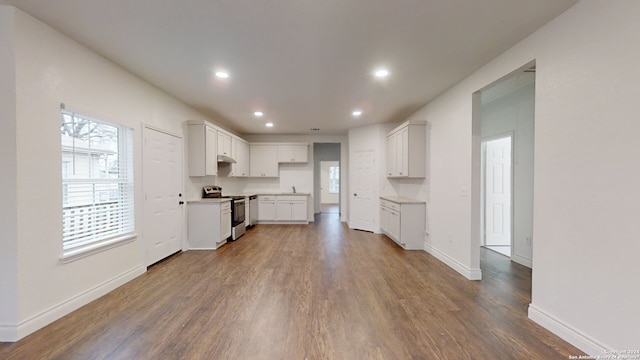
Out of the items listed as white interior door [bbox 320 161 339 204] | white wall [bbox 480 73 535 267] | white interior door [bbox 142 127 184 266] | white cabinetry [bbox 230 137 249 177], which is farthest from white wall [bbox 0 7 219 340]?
white interior door [bbox 320 161 339 204]

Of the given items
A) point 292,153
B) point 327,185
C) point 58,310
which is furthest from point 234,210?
point 327,185

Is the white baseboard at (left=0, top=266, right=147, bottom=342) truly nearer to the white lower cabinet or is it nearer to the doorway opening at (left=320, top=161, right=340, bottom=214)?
the white lower cabinet

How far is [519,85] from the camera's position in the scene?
11.9ft

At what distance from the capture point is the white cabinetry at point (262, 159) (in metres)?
7.18

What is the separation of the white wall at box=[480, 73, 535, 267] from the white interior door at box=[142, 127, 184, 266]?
17.1 feet

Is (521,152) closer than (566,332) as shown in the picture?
No

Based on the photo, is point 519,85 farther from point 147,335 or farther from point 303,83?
point 147,335

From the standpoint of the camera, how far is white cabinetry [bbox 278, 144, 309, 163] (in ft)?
23.5

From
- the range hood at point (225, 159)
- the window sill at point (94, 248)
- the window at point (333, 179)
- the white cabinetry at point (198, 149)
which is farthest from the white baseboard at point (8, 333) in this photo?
the window at point (333, 179)

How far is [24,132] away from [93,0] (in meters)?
1.23

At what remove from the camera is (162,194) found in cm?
384

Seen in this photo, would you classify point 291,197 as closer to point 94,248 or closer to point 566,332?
point 94,248

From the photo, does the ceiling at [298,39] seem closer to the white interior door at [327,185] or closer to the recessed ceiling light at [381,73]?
the recessed ceiling light at [381,73]

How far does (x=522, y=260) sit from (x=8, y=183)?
5995 mm
